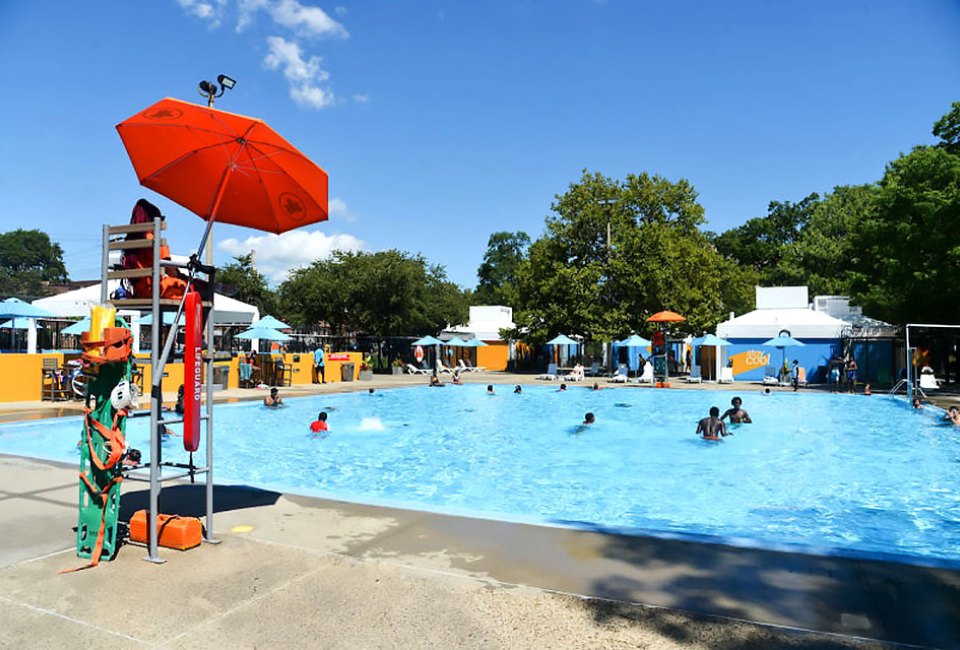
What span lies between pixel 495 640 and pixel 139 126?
4.99 m

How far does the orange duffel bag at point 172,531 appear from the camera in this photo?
5480mm

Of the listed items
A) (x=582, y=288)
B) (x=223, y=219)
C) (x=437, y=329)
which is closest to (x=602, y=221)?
(x=582, y=288)

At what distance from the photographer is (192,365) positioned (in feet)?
17.5

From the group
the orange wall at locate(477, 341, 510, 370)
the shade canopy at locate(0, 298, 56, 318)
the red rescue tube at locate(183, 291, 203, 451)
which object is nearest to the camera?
the red rescue tube at locate(183, 291, 203, 451)

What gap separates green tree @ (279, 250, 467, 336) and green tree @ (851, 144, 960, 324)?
28.2 metres

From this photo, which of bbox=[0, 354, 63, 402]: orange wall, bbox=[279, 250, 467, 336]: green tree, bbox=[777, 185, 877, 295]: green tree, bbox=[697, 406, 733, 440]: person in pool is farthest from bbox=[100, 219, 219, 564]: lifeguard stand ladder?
bbox=[777, 185, 877, 295]: green tree

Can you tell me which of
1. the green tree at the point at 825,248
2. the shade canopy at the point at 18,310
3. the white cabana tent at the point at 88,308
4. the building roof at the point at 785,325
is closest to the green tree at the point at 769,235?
the green tree at the point at 825,248

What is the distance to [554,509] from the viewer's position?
9875 mm

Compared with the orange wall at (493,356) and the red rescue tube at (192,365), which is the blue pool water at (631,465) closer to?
the red rescue tube at (192,365)

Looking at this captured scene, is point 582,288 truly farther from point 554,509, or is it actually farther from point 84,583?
point 84,583

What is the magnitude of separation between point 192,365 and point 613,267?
3824 cm

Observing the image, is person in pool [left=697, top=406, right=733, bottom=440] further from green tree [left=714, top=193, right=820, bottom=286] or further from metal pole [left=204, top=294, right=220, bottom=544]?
green tree [left=714, top=193, right=820, bottom=286]

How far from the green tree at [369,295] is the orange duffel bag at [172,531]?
38529 millimetres

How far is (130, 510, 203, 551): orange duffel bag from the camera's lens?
5480 millimetres
